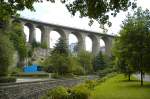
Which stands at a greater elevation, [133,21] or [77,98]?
[133,21]

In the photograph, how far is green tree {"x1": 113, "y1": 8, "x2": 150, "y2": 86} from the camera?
30031 mm

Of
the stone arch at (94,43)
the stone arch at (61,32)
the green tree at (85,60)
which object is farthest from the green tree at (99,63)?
the stone arch at (61,32)

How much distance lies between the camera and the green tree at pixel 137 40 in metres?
30.0

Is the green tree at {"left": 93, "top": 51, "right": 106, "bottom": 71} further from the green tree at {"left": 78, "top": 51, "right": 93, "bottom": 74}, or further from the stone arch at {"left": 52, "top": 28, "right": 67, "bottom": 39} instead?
the stone arch at {"left": 52, "top": 28, "right": 67, "bottom": 39}

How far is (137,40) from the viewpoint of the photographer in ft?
100

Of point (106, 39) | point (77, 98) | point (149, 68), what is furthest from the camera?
point (106, 39)

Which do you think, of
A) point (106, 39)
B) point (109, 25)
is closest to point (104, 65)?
point (106, 39)

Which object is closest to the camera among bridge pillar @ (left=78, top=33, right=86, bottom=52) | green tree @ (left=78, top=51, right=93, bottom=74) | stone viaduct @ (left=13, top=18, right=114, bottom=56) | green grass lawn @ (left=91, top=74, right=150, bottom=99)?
green grass lawn @ (left=91, top=74, right=150, bottom=99)

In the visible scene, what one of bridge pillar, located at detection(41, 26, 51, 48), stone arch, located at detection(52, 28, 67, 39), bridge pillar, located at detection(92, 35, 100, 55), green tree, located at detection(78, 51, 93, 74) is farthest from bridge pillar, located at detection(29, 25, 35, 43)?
bridge pillar, located at detection(92, 35, 100, 55)

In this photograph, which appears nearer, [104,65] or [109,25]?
[109,25]

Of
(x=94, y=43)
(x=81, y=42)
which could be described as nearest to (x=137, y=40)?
(x=81, y=42)

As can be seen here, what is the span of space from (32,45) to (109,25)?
81984 millimetres

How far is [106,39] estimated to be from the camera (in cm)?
10619

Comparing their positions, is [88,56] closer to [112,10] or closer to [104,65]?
[104,65]
